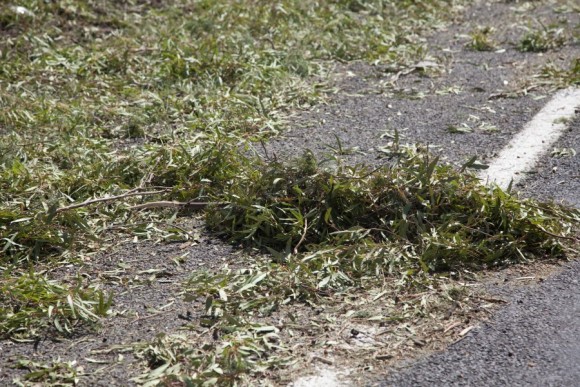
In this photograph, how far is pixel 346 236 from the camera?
434 cm

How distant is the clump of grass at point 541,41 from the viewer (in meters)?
7.23

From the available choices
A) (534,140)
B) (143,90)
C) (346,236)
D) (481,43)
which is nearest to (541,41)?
(481,43)

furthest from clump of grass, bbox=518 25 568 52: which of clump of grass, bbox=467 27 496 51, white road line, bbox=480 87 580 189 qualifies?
white road line, bbox=480 87 580 189

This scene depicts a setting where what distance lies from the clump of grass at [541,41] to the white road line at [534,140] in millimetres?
984

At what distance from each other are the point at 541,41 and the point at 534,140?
6.48 feet

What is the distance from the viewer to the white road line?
5.11 metres

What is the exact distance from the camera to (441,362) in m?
3.45

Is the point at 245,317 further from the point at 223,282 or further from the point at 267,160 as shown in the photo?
the point at 267,160

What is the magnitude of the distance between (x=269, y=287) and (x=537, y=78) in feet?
11.0

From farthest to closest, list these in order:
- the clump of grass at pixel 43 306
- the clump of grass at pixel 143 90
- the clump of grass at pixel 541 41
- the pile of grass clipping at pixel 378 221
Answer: the clump of grass at pixel 541 41, the clump of grass at pixel 143 90, the pile of grass clipping at pixel 378 221, the clump of grass at pixel 43 306

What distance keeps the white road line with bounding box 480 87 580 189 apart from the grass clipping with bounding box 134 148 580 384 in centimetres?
40

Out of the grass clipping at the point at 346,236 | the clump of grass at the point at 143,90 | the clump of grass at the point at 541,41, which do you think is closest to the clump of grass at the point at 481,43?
the clump of grass at the point at 541,41

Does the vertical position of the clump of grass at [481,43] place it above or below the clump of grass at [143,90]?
above

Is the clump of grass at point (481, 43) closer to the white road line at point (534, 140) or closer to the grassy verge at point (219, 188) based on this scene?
the grassy verge at point (219, 188)
